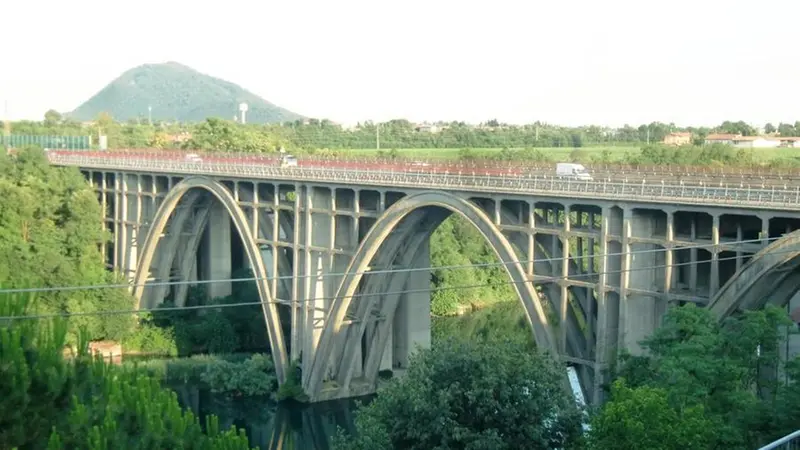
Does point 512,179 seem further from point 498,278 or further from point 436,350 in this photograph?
point 498,278

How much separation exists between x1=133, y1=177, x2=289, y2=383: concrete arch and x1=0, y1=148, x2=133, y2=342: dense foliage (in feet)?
8.23

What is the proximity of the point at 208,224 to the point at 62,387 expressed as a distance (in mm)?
41208

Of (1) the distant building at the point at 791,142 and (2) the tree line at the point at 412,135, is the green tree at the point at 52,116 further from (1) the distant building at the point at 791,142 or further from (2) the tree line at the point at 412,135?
(1) the distant building at the point at 791,142

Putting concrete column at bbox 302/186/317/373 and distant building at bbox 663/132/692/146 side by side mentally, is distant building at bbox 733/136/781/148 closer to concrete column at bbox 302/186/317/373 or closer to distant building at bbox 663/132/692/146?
distant building at bbox 663/132/692/146

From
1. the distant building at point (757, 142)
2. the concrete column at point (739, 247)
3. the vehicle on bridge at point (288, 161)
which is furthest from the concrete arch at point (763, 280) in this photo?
the distant building at point (757, 142)

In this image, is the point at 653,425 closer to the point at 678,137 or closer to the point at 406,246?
the point at 406,246

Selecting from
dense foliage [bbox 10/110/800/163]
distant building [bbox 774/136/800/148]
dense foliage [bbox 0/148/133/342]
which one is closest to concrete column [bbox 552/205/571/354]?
dense foliage [bbox 0/148/133/342]

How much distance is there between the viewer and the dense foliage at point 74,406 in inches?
790

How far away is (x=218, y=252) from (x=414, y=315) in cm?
1846

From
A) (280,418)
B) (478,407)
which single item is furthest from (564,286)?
(280,418)

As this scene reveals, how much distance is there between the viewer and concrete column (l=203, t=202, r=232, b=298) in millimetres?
62969

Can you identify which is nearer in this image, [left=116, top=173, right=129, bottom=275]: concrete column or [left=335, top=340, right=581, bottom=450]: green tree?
[left=335, top=340, right=581, bottom=450]: green tree

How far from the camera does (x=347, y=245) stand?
4841 centimetres

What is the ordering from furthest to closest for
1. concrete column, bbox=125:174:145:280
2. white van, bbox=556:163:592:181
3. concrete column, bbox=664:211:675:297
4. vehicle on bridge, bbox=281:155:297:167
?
concrete column, bbox=125:174:145:280, vehicle on bridge, bbox=281:155:297:167, white van, bbox=556:163:592:181, concrete column, bbox=664:211:675:297
